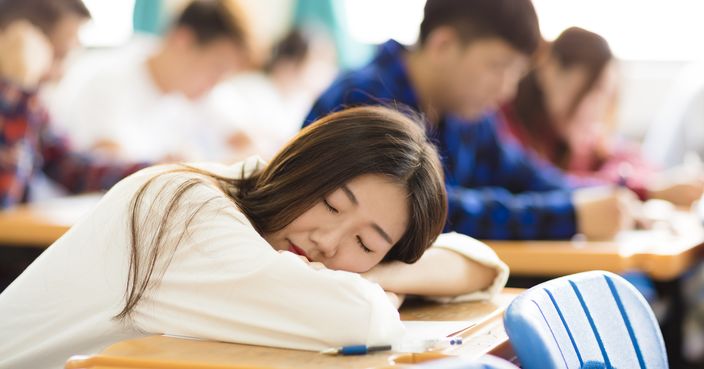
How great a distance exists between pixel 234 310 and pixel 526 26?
129 cm

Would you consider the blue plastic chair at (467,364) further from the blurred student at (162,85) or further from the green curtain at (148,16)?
the green curtain at (148,16)

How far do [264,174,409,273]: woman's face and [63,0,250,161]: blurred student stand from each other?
234cm

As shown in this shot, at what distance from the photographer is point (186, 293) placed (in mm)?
1224

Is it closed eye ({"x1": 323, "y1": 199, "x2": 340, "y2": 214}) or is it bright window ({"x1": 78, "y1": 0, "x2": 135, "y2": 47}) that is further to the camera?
bright window ({"x1": 78, "y1": 0, "x2": 135, "y2": 47})

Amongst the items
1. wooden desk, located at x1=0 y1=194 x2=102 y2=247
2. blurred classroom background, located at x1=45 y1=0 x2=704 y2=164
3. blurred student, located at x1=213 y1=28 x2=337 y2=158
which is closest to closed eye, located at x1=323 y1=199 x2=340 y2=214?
wooden desk, located at x1=0 y1=194 x2=102 y2=247

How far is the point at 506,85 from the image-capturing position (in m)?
2.36

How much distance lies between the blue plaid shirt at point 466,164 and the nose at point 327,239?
2.08 ft

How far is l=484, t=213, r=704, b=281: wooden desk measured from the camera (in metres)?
1.97

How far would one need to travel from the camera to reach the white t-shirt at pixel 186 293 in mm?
1190

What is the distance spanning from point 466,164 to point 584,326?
1424 mm

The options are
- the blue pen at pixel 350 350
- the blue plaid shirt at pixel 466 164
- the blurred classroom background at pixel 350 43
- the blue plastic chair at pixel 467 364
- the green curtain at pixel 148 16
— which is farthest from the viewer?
the green curtain at pixel 148 16

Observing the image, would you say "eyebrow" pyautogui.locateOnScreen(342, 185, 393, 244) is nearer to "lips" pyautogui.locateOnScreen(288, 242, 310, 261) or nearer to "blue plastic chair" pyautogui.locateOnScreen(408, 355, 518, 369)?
"lips" pyautogui.locateOnScreen(288, 242, 310, 261)

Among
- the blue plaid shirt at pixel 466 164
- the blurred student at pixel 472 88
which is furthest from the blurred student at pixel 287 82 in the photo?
the blurred student at pixel 472 88

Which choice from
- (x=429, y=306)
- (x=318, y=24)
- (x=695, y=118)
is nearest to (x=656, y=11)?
(x=695, y=118)
